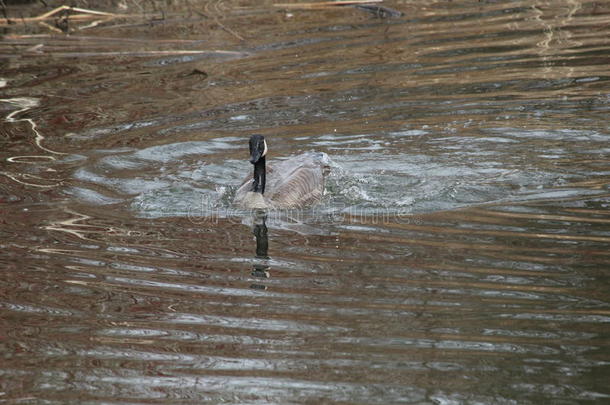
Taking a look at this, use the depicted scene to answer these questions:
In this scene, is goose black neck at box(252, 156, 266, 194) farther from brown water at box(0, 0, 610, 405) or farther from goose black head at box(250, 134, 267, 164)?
brown water at box(0, 0, 610, 405)

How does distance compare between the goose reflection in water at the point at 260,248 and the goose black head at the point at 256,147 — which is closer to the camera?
the goose reflection in water at the point at 260,248

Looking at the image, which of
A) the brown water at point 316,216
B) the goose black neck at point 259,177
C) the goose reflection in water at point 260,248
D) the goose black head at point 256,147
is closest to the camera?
the brown water at point 316,216

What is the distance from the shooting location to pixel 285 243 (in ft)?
26.2

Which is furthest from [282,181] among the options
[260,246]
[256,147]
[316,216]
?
[260,246]

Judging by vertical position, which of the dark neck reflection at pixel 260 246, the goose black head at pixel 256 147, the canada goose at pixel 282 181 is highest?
the goose black head at pixel 256 147

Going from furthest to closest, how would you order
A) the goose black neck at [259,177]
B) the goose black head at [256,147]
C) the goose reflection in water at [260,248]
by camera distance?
the goose black neck at [259,177] < the goose black head at [256,147] < the goose reflection in water at [260,248]

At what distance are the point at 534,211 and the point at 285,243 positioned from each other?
2199 mm

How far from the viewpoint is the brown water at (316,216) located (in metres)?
5.52

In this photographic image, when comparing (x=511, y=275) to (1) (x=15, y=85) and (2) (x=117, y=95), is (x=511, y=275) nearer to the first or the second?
(2) (x=117, y=95)

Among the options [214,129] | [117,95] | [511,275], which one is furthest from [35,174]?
A: [511,275]

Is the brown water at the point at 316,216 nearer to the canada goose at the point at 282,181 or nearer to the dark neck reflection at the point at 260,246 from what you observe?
the dark neck reflection at the point at 260,246

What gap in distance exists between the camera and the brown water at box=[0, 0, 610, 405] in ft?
18.1

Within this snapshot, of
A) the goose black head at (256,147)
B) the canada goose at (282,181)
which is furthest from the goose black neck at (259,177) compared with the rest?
the goose black head at (256,147)

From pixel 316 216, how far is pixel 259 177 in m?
0.81
